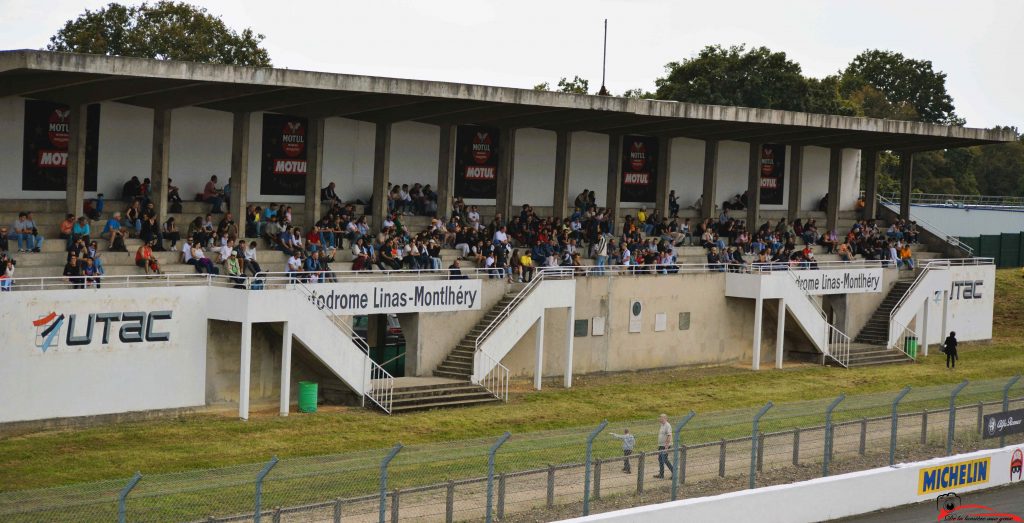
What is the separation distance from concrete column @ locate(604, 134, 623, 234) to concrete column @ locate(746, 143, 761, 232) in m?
6.25

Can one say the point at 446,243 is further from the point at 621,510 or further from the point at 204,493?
the point at 204,493

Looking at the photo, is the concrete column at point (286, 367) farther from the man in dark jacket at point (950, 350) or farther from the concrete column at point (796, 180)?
the concrete column at point (796, 180)

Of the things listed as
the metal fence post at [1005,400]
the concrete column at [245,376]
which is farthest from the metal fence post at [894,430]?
the concrete column at [245,376]

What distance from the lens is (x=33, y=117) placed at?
112 ft

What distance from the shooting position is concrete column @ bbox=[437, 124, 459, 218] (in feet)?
138

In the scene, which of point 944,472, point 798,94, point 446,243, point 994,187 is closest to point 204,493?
point 944,472

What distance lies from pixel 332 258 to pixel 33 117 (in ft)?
26.2

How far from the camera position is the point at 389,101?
37312mm

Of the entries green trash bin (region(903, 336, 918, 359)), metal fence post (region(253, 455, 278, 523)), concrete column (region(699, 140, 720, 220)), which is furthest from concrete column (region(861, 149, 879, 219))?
metal fence post (region(253, 455, 278, 523))

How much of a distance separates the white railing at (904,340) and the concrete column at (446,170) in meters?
17.0

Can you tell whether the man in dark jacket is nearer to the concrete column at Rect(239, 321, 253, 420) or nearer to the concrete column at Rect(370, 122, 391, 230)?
the concrete column at Rect(370, 122, 391, 230)

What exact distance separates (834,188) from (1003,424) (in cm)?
2646

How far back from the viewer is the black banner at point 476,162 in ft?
146

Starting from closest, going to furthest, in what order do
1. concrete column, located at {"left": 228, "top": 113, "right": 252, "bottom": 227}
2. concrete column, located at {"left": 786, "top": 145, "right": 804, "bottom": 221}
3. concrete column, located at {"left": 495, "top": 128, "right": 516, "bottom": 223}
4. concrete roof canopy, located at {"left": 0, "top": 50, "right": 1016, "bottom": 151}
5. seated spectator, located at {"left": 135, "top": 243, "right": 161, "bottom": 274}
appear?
concrete roof canopy, located at {"left": 0, "top": 50, "right": 1016, "bottom": 151} < seated spectator, located at {"left": 135, "top": 243, "right": 161, "bottom": 274} < concrete column, located at {"left": 228, "top": 113, "right": 252, "bottom": 227} < concrete column, located at {"left": 495, "top": 128, "right": 516, "bottom": 223} < concrete column, located at {"left": 786, "top": 145, "right": 804, "bottom": 221}
